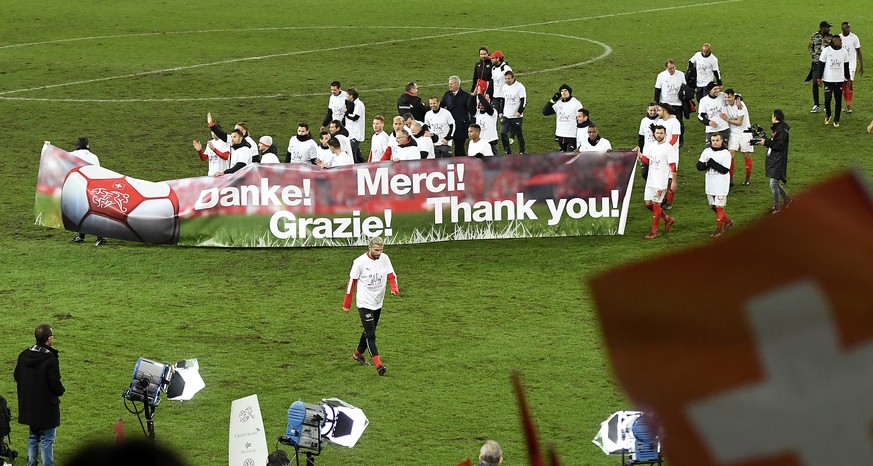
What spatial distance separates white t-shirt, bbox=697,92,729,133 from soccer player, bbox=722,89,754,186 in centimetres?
13

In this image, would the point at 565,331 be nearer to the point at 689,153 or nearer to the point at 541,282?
the point at 541,282

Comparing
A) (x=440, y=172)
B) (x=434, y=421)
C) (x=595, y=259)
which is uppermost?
(x=440, y=172)

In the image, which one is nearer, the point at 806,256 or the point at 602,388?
the point at 806,256

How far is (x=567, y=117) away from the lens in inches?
1013

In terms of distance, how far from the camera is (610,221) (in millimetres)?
22094

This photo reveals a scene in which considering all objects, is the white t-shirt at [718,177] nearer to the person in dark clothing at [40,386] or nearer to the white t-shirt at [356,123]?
the white t-shirt at [356,123]

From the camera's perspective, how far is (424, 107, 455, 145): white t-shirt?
83.9 feet

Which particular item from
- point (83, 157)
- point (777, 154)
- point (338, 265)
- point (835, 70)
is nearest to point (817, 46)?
point (835, 70)

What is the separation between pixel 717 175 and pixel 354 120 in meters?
8.42

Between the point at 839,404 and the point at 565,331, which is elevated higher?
the point at 839,404

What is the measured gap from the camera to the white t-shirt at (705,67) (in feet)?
95.4

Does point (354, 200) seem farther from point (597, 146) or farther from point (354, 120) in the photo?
point (354, 120)

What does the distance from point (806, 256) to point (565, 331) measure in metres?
14.4

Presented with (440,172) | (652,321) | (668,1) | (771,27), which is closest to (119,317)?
(440,172)
